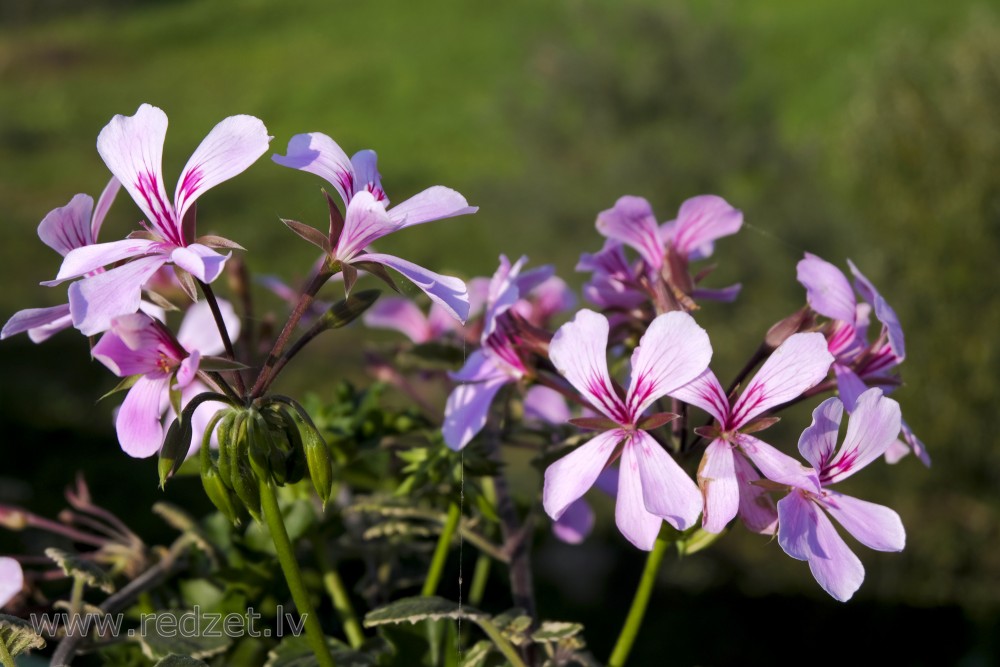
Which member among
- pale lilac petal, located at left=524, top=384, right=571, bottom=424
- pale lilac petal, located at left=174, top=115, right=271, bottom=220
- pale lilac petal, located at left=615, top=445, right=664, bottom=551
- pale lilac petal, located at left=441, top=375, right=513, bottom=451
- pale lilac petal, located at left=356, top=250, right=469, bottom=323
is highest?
pale lilac petal, located at left=174, top=115, right=271, bottom=220

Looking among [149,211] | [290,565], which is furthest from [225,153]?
[290,565]

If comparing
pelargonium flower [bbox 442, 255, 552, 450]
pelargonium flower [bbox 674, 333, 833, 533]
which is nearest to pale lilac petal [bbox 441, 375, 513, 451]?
pelargonium flower [bbox 442, 255, 552, 450]

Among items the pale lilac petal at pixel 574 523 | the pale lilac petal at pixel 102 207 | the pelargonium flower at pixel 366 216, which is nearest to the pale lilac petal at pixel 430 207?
the pelargonium flower at pixel 366 216

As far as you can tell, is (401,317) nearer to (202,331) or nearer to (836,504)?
(202,331)

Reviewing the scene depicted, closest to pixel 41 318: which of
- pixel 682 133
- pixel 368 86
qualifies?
pixel 682 133

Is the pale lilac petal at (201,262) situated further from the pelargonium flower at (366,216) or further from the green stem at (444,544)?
the green stem at (444,544)

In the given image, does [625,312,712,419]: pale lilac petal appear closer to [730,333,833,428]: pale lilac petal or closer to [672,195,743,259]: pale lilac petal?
[730,333,833,428]: pale lilac petal

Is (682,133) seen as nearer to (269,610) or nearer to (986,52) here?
(986,52)
